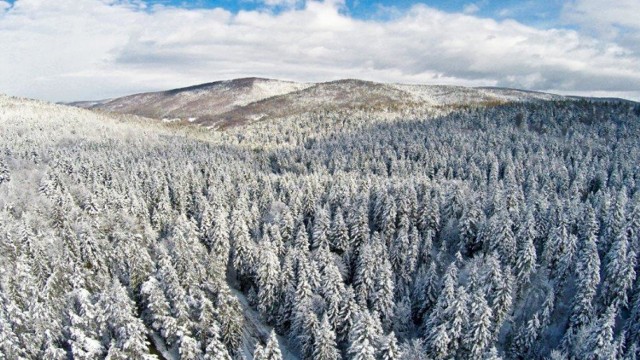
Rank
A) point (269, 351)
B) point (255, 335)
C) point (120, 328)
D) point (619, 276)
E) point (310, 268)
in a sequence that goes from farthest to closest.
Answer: point (255, 335) < point (310, 268) < point (619, 276) < point (120, 328) < point (269, 351)

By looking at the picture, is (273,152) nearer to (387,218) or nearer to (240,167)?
(240,167)

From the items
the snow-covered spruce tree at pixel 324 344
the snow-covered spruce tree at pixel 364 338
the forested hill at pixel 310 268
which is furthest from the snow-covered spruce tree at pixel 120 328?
the snow-covered spruce tree at pixel 364 338

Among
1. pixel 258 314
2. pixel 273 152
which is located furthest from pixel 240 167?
pixel 258 314

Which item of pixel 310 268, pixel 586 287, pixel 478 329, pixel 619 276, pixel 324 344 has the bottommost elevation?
pixel 324 344

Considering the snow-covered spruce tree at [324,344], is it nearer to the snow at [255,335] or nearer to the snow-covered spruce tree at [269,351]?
the snow-covered spruce tree at [269,351]

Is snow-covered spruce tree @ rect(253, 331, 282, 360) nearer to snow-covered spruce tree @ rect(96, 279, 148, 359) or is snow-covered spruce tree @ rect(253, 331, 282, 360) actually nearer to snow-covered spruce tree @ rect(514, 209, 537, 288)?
snow-covered spruce tree @ rect(96, 279, 148, 359)

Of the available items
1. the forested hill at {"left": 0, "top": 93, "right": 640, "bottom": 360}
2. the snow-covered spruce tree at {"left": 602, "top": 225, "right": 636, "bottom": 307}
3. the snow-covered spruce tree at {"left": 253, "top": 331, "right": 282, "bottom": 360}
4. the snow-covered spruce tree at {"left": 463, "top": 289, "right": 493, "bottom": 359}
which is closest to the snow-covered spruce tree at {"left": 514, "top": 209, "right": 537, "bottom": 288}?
the forested hill at {"left": 0, "top": 93, "right": 640, "bottom": 360}

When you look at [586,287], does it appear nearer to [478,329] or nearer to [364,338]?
[478,329]

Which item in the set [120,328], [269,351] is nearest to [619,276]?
[269,351]
